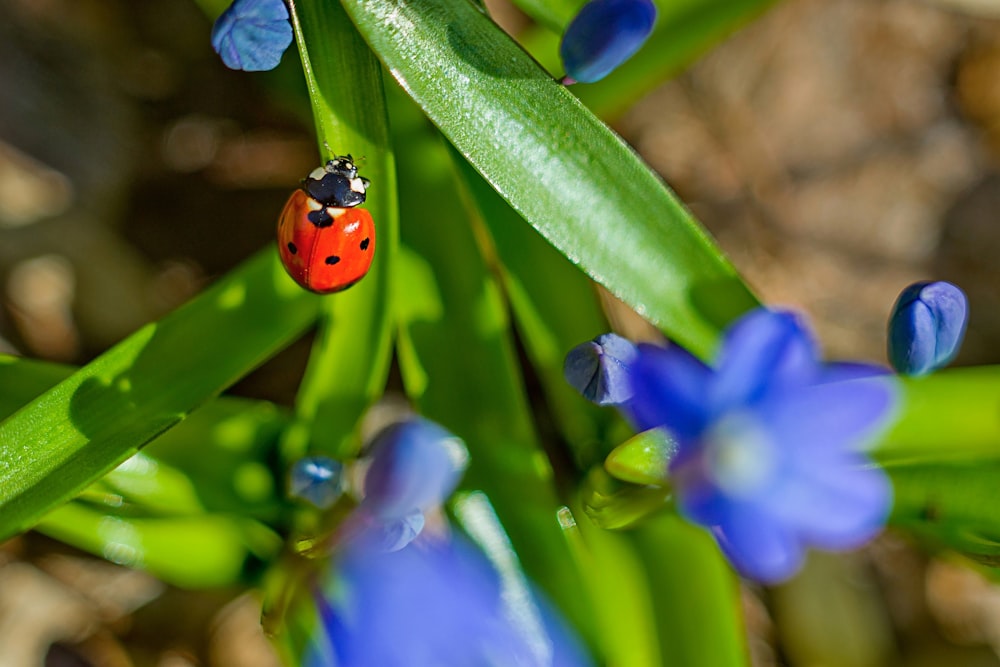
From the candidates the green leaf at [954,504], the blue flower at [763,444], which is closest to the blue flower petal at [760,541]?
the blue flower at [763,444]

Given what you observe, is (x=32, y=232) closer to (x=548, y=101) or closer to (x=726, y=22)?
(x=548, y=101)

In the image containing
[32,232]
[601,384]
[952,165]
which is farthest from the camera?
[952,165]

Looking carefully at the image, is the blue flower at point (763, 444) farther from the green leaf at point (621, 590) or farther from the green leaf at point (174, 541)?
the green leaf at point (174, 541)

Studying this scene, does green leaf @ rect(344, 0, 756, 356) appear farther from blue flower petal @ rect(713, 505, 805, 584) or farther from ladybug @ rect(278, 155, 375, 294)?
blue flower petal @ rect(713, 505, 805, 584)

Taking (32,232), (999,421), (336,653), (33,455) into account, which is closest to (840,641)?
(999,421)

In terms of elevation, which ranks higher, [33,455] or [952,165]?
[33,455]

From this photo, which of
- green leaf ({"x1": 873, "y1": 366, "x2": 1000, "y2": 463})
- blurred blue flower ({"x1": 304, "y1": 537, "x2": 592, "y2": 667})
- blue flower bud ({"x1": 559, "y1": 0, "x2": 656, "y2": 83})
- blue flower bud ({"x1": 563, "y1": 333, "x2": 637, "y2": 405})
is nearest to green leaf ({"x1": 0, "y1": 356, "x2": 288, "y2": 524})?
blurred blue flower ({"x1": 304, "y1": 537, "x2": 592, "y2": 667})
